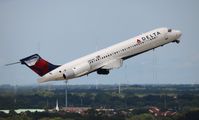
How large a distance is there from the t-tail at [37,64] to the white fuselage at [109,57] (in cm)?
339

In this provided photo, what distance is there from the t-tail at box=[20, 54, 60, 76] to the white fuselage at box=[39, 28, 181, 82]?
11.1 feet

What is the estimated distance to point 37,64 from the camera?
601 ft

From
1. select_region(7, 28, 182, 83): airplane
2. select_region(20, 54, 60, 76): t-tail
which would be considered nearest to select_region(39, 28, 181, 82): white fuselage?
select_region(7, 28, 182, 83): airplane

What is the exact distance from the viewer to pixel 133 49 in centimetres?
18562

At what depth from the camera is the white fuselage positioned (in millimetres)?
176875

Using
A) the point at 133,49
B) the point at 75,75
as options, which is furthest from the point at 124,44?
the point at 75,75

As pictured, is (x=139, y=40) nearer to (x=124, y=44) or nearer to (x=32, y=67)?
(x=124, y=44)

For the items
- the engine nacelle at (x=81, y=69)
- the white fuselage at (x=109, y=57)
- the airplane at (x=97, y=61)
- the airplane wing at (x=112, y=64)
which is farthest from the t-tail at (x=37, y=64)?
the airplane wing at (x=112, y=64)

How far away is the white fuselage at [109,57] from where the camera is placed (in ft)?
580

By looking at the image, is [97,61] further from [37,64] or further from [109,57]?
[37,64]

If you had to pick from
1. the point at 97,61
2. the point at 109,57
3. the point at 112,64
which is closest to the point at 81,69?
the point at 97,61

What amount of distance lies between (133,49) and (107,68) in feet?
30.2

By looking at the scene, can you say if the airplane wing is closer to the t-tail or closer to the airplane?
the airplane

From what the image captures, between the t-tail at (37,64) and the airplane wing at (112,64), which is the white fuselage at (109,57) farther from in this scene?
the t-tail at (37,64)
